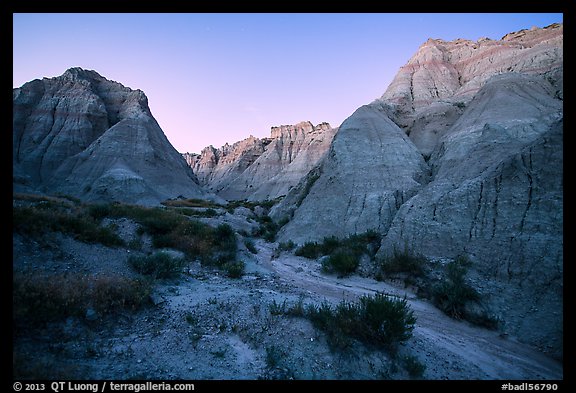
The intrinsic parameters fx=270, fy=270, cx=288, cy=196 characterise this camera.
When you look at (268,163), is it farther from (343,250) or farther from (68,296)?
(68,296)

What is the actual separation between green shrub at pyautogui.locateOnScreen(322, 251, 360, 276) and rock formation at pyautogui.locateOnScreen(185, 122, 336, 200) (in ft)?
127

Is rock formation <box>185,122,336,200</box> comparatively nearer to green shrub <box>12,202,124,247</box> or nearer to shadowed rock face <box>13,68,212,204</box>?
shadowed rock face <box>13,68,212,204</box>

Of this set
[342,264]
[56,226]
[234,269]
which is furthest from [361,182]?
[56,226]

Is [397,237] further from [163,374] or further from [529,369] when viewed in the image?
[163,374]

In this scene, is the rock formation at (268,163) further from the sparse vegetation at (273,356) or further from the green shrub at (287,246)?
the sparse vegetation at (273,356)

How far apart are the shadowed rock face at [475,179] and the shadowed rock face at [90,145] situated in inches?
972

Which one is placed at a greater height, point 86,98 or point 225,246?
point 86,98

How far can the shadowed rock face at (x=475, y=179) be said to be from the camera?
735 centimetres

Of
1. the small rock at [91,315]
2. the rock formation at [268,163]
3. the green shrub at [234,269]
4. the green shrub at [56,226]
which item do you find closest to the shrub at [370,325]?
the small rock at [91,315]

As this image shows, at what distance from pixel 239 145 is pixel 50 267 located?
96.2 m

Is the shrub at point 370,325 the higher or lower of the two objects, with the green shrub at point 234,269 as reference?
higher

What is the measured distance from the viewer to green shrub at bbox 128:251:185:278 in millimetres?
7535

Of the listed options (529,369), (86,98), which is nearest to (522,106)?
(529,369)

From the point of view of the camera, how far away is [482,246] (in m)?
8.88
